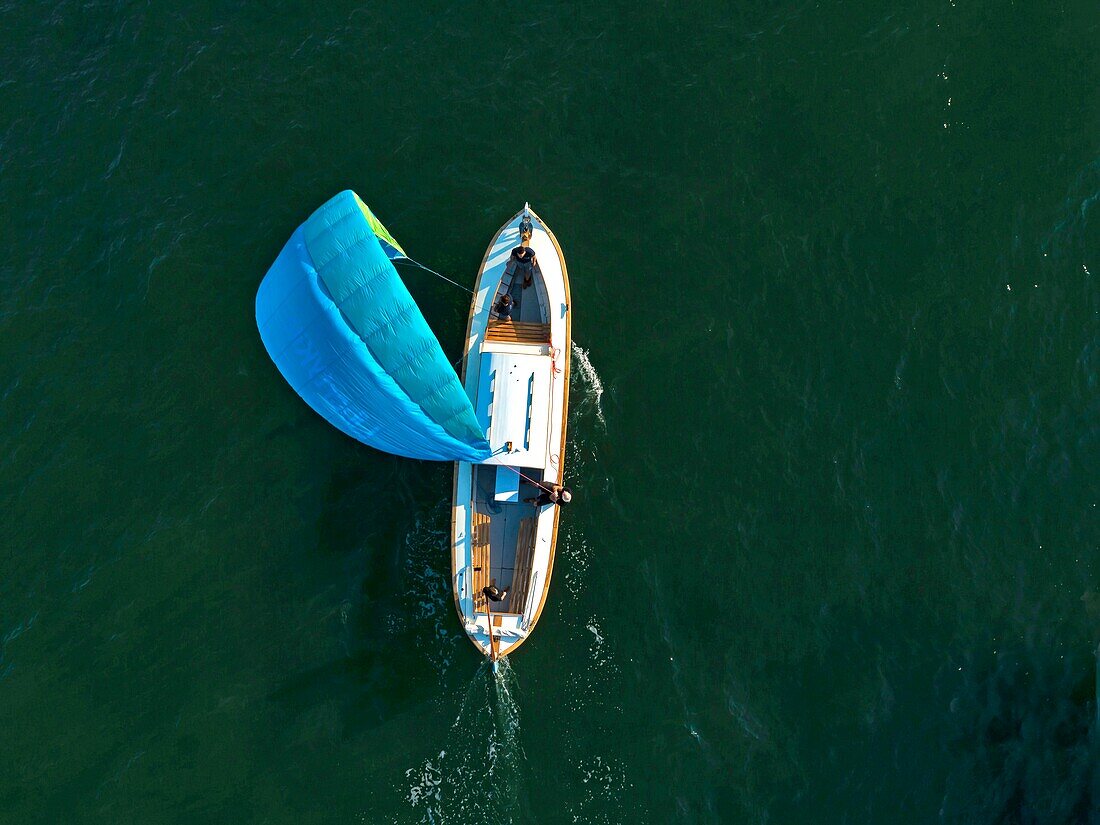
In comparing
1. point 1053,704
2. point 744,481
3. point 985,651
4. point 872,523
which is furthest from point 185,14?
point 1053,704

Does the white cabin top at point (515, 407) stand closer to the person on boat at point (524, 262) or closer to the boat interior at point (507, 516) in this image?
the boat interior at point (507, 516)

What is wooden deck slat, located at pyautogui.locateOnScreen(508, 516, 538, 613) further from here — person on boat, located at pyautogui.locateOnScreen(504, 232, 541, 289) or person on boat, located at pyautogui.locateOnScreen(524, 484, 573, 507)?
person on boat, located at pyautogui.locateOnScreen(504, 232, 541, 289)

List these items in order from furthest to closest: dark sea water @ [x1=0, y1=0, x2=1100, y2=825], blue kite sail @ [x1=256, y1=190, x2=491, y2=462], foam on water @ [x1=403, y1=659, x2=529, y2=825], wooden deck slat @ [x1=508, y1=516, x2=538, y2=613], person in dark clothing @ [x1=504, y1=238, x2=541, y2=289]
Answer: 1. person in dark clothing @ [x1=504, y1=238, x2=541, y2=289]
2. wooden deck slat @ [x1=508, y1=516, x2=538, y2=613]
3. dark sea water @ [x1=0, y1=0, x2=1100, y2=825]
4. foam on water @ [x1=403, y1=659, x2=529, y2=825]
5. blue kite sail @ [x1=256, y1=190, x2=491, y2=462]

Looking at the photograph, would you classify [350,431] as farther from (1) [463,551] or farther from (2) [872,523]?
(2) [872,523]

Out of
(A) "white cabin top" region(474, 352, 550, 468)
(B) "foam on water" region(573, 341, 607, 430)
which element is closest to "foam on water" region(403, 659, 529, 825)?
(A) "white cabin top" region(474, 352, 550, 468)

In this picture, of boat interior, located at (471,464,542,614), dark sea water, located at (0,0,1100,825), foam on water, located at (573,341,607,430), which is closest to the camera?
dark sea water, located at (0,0,1100,825)

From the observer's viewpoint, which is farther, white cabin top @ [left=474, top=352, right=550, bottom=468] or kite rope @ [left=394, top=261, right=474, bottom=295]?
kite rope @ [left=394, top=261, right=474, bottom=295]
